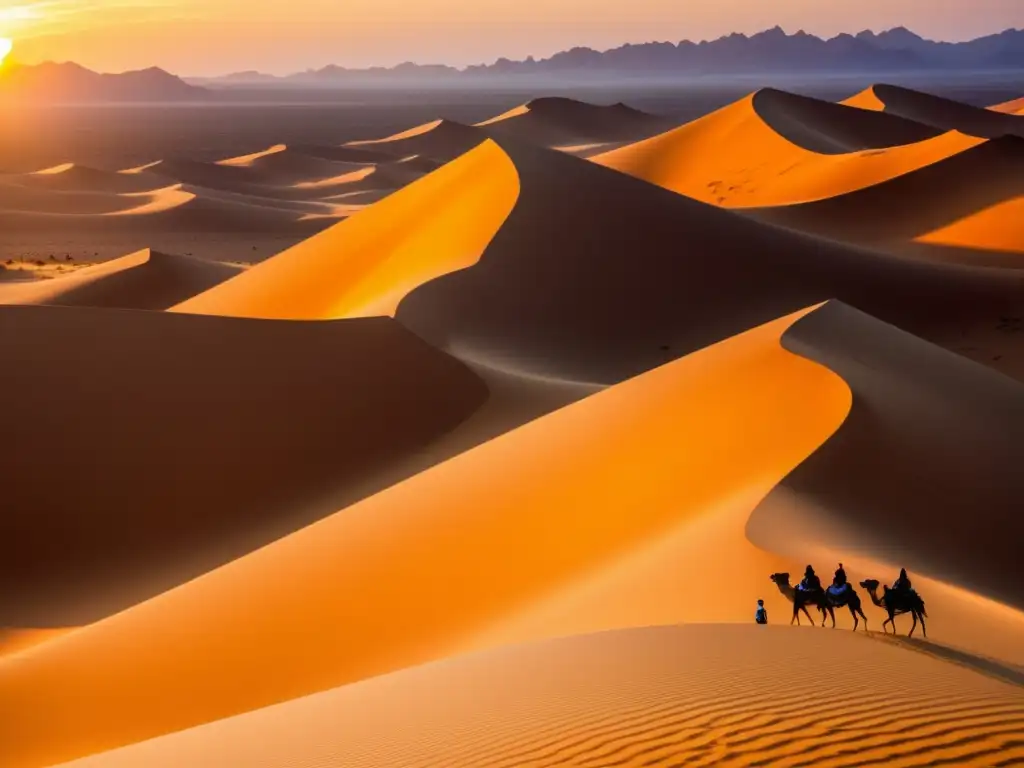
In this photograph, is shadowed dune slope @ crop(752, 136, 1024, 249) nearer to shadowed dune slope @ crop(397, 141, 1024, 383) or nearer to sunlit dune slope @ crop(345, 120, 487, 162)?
shadowed dune slope @ crop(397, 141, 1024, 383)

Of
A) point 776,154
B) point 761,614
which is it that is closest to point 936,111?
point 776,154

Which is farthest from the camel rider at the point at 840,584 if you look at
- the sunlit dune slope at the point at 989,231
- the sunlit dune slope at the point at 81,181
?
the sunlit dune slope at the point at 81,181

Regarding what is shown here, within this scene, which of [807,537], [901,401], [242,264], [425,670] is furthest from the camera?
[242,264]

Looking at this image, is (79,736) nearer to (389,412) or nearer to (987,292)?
(389,412)

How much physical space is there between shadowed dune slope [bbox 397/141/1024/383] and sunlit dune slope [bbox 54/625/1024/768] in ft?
42.6

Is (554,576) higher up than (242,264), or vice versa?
(554,576)

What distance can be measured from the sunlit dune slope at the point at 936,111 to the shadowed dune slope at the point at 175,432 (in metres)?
60.2

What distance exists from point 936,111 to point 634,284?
5839cm

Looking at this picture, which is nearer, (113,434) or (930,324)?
(113,434)

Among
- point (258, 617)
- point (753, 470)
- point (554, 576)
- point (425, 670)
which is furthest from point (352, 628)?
point (753, 470)

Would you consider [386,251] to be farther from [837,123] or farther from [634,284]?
[837,123]

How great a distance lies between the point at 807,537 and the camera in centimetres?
764

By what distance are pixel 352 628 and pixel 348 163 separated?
223 feet

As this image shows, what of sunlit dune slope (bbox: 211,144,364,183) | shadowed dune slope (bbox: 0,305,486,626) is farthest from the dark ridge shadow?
sunlit dune slope (bbox: 211,144,364,183)
